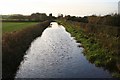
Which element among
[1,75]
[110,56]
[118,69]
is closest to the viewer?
[1,75]

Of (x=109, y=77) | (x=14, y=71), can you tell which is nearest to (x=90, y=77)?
(x=109, y=77)

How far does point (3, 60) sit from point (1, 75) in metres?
1.80

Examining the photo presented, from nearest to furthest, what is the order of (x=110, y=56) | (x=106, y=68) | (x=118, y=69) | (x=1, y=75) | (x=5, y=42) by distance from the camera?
(x=1, y=75)
(x=118, y=69)
(x=106, y=68)
(x=110, y=56)
(x=5, y=42)

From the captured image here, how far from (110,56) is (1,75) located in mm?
7635

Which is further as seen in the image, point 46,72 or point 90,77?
point 46,72

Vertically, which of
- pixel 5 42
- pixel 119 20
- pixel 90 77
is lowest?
pixel 90 77

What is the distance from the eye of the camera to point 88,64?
1675 centimetres

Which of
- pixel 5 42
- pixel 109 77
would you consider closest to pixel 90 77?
pixel 109 77

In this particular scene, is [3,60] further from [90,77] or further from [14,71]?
[90,77]

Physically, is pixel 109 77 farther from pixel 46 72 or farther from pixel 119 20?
pixel 119 20

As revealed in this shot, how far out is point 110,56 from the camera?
1627cm

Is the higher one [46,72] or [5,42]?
[5,42]

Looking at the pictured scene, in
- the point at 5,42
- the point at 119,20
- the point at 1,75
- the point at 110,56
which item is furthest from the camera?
the point at 119,20

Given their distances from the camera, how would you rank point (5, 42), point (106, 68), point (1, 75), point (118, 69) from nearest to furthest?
point (1, 75) → point (118, 69) → point (106, 68) → point (5, 42)
